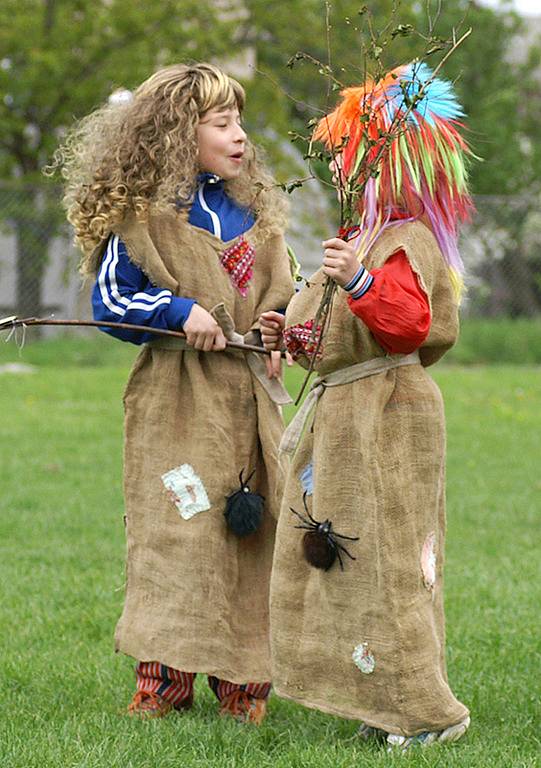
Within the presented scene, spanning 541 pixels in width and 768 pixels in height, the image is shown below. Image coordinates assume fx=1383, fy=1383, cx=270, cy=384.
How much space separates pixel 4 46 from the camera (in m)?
18.6

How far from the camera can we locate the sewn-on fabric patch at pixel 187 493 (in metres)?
Result: 4.32

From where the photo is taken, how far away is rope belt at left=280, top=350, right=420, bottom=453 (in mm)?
3902

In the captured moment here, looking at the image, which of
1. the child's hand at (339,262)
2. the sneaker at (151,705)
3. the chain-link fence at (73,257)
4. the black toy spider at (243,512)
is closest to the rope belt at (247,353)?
the black toy spider at (243,512)

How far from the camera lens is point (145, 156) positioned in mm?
4359

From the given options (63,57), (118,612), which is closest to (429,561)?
(118,612)

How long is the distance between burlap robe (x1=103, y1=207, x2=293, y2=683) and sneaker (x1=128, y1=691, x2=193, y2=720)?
0.15 metres

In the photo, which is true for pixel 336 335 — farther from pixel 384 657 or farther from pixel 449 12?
pixel 449 12

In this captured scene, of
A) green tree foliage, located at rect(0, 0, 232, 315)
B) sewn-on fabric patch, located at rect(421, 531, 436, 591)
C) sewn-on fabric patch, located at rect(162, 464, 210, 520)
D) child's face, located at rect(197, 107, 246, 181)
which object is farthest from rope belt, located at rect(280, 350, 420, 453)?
green tree foliage, located at rect(0, 0, 232, 315)

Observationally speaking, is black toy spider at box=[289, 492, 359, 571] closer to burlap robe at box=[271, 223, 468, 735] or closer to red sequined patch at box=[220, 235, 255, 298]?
burlap robe at box=[271, 223, 468, 735]

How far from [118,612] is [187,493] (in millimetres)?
1521

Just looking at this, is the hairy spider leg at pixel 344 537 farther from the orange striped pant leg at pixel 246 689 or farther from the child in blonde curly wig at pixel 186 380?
the orange striped pant leg at pixel 246 689

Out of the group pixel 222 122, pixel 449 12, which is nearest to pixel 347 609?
pixel 222 122

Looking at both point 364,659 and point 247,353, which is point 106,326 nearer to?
point 247,353

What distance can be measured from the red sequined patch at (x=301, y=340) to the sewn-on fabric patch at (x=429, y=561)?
0.62 metres
